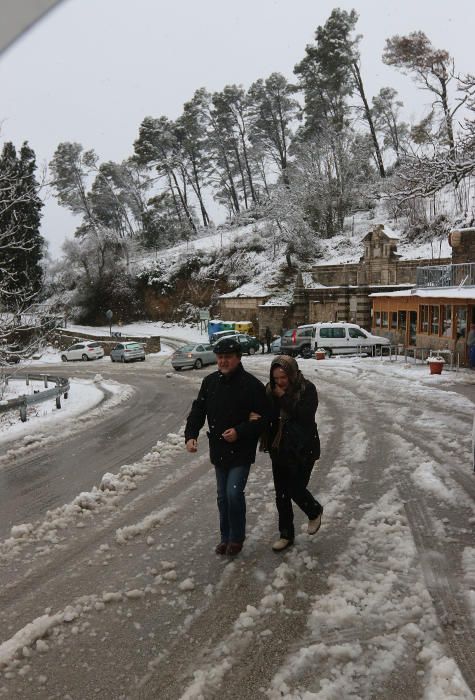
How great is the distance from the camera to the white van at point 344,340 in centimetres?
2028

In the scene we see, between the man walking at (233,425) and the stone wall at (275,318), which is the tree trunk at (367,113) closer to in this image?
the stone wall at (275,318)

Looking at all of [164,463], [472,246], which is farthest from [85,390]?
[472,246]

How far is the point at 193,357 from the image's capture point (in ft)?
66.3

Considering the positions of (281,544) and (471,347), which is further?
(471,347)

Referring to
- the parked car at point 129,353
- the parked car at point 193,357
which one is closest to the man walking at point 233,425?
the parked car at point 193,357

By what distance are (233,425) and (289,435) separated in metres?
0.42

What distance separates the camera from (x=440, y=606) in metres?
3.01

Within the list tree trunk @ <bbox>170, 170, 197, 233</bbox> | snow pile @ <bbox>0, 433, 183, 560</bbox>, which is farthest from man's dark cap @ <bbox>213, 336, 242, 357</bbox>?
tree trunk @ <bbox>170, 170, 197, 233</bbox>

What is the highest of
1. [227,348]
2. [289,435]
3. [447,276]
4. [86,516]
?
[447,276]

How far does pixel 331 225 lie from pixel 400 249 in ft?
26.1

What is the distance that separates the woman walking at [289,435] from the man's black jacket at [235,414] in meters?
0.13

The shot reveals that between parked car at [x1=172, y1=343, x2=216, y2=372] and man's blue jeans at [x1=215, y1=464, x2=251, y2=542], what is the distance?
16269mm

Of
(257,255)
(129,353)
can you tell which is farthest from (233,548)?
(257,255)

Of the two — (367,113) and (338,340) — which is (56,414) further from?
(367,113)
